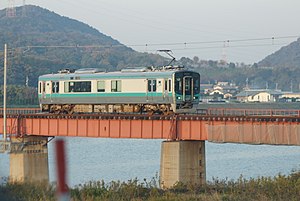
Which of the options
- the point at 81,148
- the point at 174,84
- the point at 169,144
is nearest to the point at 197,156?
the point at 169,144

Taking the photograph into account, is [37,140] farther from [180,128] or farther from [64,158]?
[64,158]

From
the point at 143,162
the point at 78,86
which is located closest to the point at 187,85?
the point at 78,86

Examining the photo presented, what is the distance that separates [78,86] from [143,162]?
21.2 m

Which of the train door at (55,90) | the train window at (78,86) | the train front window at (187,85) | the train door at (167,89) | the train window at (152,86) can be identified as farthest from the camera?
the train door at (55,90)

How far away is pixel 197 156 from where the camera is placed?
45875 millimetres

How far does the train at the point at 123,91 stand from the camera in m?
47.8

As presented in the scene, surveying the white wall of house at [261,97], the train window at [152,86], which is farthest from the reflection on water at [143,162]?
the white wall of house at [261,97]

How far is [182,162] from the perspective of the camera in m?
45.2

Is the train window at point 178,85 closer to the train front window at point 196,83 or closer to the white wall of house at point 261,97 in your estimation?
the train front window at point 196,83

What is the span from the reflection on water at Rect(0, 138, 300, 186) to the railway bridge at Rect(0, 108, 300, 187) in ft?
7.61

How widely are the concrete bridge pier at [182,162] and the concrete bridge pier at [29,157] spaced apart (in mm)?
10952

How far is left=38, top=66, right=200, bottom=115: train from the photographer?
47750 mm

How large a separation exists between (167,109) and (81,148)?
147 feet

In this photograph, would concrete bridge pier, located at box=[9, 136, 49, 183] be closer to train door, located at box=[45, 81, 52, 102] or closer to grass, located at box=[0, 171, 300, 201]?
train door, located at box=[45, 81, 52, 102]
